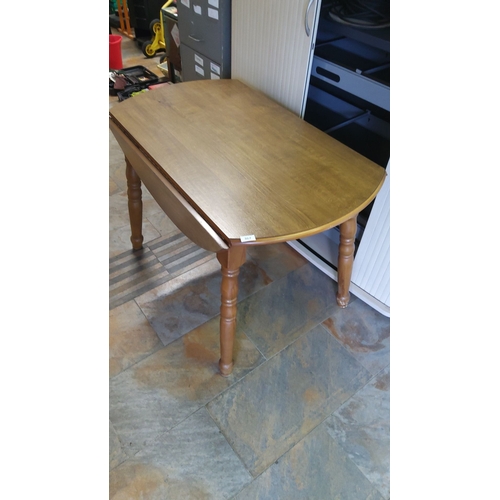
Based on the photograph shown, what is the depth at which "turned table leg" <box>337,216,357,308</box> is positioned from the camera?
1404mm

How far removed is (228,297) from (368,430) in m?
0.60

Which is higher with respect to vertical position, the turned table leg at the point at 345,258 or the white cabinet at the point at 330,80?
the white cabinet at the point at 330,80

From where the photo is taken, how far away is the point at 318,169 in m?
1.24

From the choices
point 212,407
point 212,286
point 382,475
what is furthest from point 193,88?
point 382,475

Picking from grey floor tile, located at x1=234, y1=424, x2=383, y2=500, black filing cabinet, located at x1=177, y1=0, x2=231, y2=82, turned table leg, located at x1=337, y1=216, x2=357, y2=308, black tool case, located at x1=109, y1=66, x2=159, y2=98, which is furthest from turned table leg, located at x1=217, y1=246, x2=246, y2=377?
black tool case, located at x1=109, y1=66, x2=159, y2=98

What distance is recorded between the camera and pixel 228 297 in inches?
47.6

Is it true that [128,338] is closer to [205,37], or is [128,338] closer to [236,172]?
[236,172]

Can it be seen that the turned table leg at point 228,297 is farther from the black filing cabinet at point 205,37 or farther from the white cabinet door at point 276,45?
the black filing cabinet at point 205,37

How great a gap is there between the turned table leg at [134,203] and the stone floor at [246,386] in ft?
0.24

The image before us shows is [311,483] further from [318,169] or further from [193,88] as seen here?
[193,88]

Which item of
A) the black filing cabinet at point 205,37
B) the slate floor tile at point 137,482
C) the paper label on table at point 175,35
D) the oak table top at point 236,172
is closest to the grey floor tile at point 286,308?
the oak table top at point 236,172

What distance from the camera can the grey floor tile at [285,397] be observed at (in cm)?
122

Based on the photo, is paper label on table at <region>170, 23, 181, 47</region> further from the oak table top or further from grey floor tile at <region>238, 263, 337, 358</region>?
grey floor tile at <region>238, 263, 337, 358</region>
